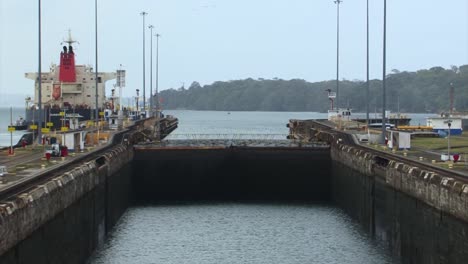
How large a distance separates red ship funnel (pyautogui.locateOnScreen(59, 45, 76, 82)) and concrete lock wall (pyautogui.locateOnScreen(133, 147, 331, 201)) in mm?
67632

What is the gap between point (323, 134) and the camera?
88312 mm

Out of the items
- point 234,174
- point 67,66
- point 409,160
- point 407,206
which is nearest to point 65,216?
point 407,206

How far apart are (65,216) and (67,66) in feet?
330

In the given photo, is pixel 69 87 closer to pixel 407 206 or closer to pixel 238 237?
pixel 238 237

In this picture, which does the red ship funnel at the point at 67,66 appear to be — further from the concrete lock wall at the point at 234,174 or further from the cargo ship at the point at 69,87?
the concrete lock wall at the point at 234,174

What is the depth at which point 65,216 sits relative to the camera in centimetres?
3809

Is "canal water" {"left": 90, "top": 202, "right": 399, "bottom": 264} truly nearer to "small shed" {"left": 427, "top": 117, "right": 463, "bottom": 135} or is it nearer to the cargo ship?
"small shed" {"left": 427, "top": 117, "right": 463, "bottom": 135}

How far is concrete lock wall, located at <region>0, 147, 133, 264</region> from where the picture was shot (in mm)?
28275

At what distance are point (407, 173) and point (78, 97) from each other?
103 m

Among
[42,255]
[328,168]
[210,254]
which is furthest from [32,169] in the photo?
[328,168]

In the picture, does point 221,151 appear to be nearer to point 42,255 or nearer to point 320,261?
point 320,261

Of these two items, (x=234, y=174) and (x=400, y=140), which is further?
(x=234, y=174)

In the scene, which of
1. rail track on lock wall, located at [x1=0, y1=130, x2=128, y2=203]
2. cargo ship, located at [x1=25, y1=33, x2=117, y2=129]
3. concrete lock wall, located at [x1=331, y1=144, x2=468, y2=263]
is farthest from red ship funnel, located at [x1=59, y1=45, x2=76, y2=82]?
Answer: concrete lock wall, located at [x1=331, y1=144, x2=468, y2=263]

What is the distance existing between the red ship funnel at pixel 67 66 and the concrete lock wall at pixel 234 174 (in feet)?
222
